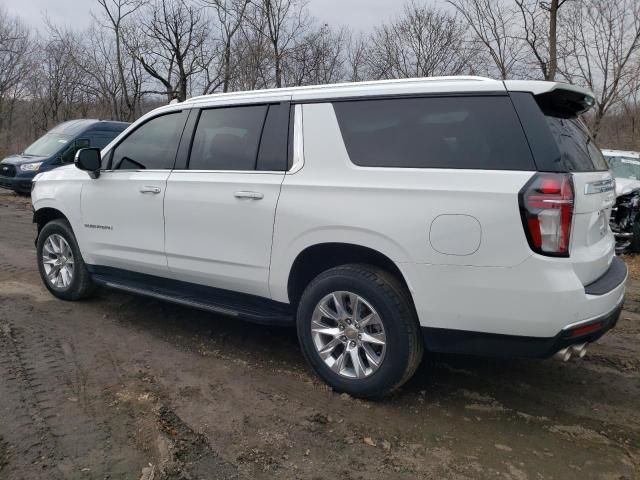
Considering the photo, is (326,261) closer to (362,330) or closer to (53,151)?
(362,330)

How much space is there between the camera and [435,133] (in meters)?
3.11

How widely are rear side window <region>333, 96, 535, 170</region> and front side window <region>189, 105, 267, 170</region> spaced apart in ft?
2.25

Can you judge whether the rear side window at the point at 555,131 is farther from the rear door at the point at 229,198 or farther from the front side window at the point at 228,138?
the front side window at the point at 228,138

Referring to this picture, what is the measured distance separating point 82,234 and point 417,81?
10.9ft

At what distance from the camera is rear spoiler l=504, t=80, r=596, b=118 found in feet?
9.48

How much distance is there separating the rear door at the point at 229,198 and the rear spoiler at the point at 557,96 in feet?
5.01

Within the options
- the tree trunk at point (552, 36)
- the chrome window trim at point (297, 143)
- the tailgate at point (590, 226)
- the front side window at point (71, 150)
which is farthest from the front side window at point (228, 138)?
the tree trunk at point (552, 36)

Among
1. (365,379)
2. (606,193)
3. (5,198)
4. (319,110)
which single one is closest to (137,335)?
(365,379)

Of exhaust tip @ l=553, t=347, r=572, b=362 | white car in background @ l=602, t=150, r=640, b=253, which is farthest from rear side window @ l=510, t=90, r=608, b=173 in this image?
white car in background @ l=602, t=150, r=640, b=253

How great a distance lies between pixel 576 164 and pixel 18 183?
13.8 meters

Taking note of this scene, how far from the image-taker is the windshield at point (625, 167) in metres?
9.54

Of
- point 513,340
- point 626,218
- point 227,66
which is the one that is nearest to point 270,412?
point 513,340

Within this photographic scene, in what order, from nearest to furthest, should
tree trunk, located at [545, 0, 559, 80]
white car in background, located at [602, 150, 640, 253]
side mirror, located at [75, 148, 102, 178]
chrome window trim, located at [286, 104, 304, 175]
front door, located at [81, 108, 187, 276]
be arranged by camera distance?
1. chrome window trim, located at [286, 104, 304, 175]
2. front door, located at [81, 108, 187, 276]
3. side mirror, located at [75, 148, 102, 178]
4. white car in background, located at [602, 150, 640, 253]
5. tree trunk, located at [545, 0, 559, 80]

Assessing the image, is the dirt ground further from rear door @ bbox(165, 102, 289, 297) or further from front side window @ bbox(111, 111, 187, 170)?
front side window @ bbox(111, 111, 187, 170)
